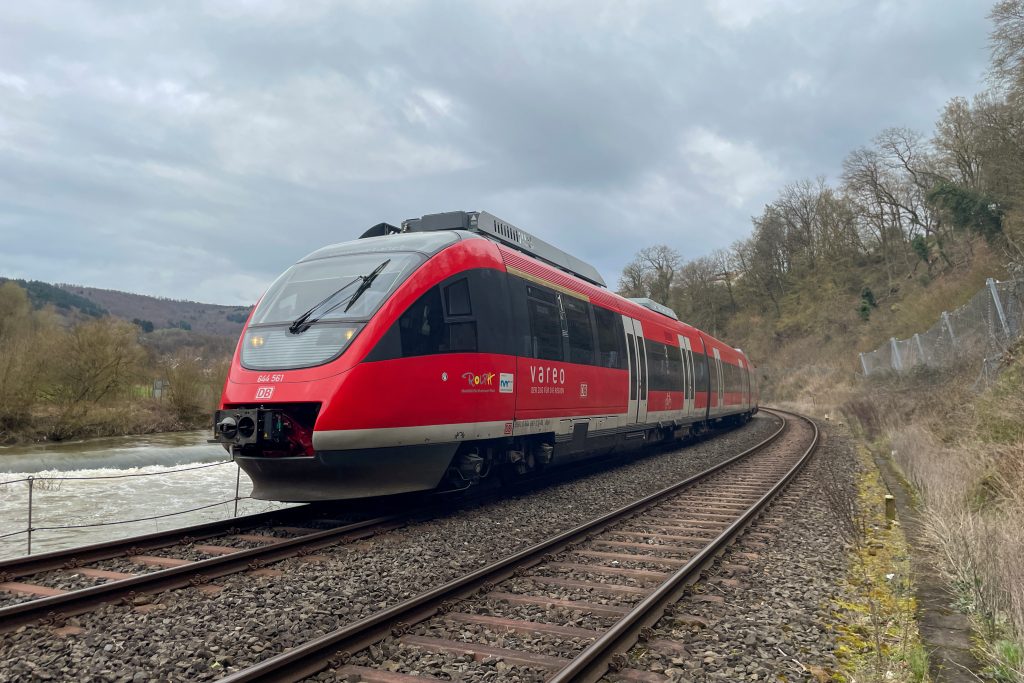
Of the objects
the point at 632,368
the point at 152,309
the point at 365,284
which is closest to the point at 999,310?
the point at 632,368

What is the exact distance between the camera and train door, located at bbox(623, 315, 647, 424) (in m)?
13.8

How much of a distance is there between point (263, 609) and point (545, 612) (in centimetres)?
202

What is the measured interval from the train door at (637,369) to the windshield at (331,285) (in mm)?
6632

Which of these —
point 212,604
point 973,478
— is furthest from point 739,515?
point 212,604

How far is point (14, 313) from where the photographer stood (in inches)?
1519

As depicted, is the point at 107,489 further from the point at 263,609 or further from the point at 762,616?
the point at 762,616

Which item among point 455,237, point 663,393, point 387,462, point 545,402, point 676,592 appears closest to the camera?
point 676,592

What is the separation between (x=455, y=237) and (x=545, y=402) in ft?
9.21

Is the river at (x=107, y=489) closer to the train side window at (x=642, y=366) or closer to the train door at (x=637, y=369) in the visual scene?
the train door at (x=637, y=369)

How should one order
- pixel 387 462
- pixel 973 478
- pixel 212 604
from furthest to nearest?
pixel 973 478 < pixel 387 462 < pixel 212 604

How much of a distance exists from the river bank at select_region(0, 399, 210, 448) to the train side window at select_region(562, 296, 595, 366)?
71.2ft

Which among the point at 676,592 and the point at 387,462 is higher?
the point at 387,462

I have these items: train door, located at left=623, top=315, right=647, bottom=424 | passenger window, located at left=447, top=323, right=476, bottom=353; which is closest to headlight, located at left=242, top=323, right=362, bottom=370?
passenger window, located at left=447, top=323, right=476, bottom=353

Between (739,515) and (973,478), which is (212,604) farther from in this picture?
(973,478)
